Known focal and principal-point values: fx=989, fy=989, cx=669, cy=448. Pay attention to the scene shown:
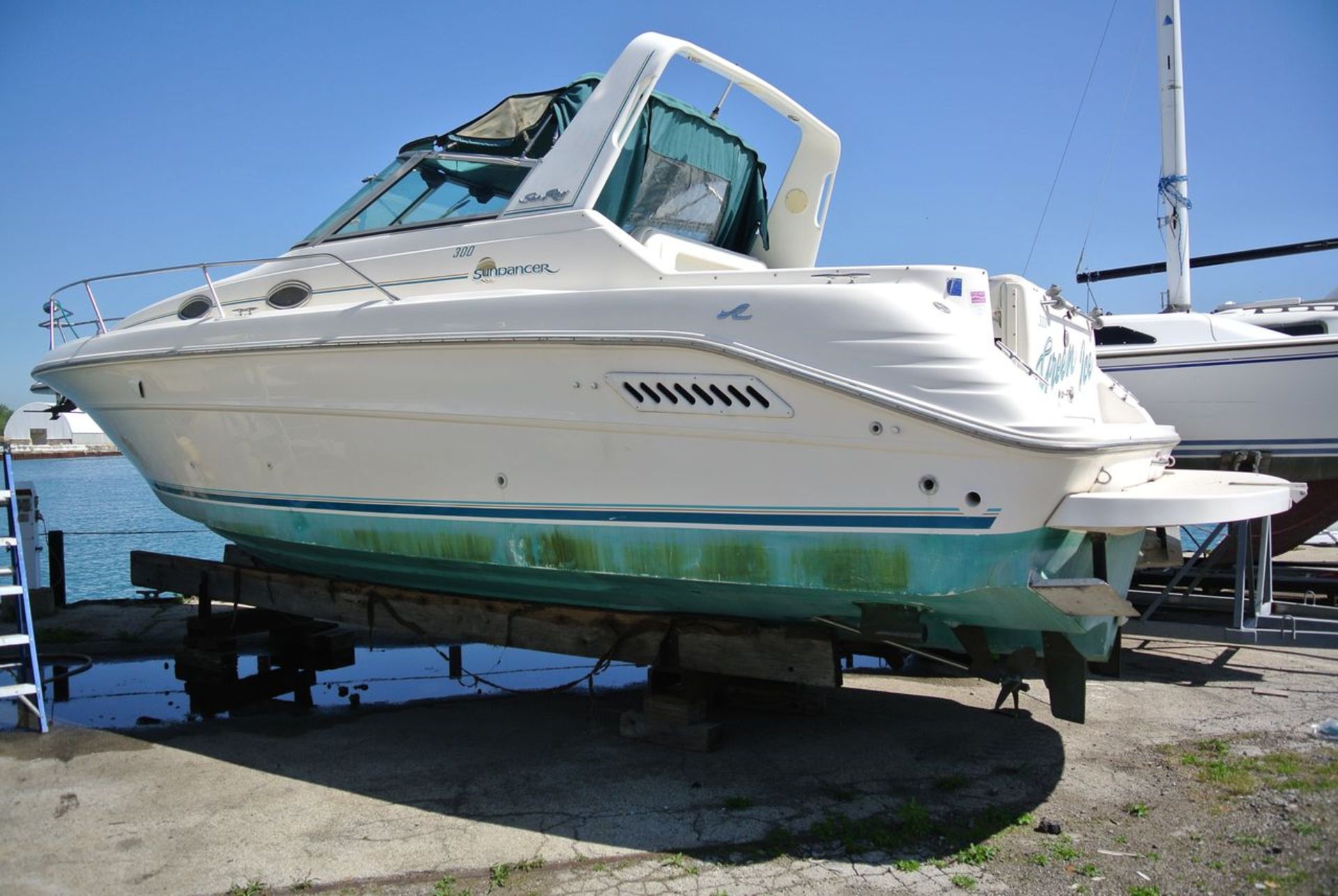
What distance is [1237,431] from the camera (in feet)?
23.5

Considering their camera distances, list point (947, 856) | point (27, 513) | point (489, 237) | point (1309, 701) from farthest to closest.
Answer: point (27, 513)
point (1309, 701)
point (489, 237)
point (947, 856)

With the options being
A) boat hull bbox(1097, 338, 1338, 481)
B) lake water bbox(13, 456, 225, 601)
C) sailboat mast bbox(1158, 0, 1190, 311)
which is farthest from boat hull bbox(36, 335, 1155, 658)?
sailboat mast bbox(1158, 0, 1190, 311)

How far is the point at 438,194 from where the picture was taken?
5445 millimetres

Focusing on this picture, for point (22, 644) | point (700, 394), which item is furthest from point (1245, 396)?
point (22, 644)

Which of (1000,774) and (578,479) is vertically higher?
(578,479)

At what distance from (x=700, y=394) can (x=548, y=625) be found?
1.48 metres

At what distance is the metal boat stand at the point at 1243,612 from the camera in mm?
5500

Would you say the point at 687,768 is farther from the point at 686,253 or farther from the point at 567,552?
the point at 686,253

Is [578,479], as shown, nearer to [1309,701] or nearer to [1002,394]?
[1002,394]

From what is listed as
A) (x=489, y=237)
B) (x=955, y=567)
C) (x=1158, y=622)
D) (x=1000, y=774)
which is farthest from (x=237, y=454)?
(x=1158, y=622)

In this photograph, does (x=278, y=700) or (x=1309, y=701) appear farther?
(x=278, y=700)

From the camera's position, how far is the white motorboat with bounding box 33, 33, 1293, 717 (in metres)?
3.58

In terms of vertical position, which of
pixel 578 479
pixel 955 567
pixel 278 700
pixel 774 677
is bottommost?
pixel 278 700

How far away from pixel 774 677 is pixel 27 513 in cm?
671
